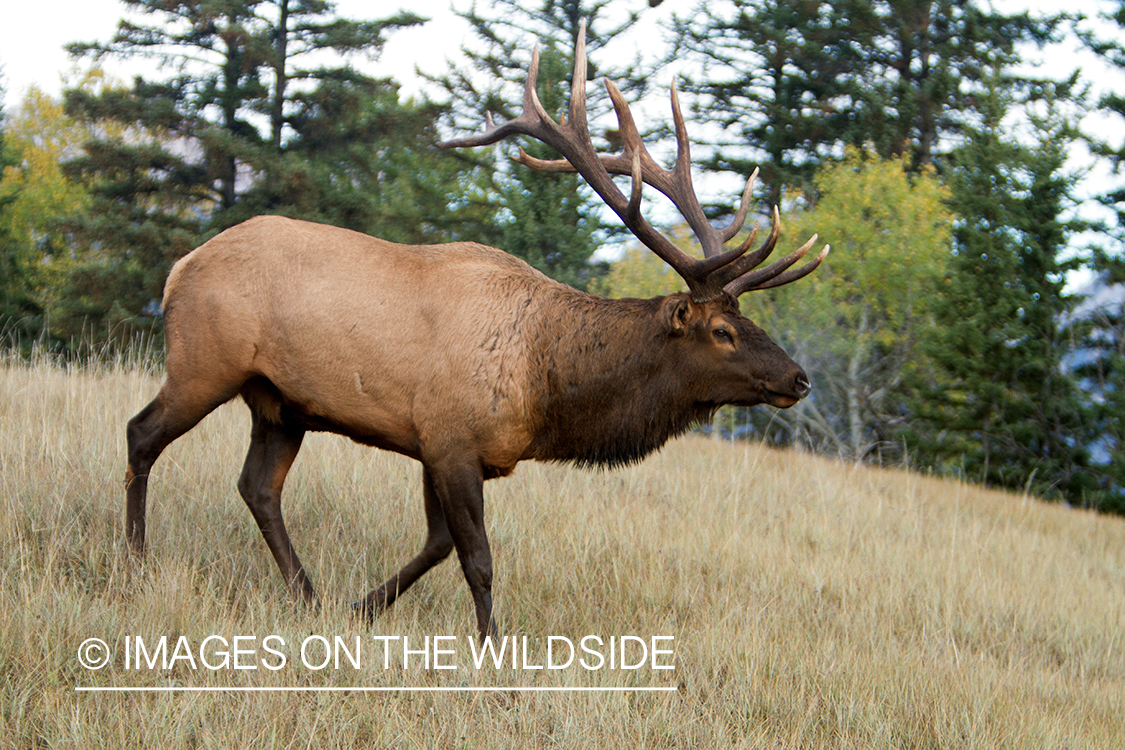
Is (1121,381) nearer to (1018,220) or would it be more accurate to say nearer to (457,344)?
(1018,220)

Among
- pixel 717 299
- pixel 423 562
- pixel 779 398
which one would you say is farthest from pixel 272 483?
pixel 779 398

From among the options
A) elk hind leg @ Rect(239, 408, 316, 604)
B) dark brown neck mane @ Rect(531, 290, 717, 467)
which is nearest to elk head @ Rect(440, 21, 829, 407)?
dark brown neck mane @ Rect(531, 290, 717, 467)

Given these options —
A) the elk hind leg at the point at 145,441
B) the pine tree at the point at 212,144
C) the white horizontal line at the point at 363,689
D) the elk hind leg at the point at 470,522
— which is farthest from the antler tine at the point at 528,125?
the pine tree at the point at 212,144

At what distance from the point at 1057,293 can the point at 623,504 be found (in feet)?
52.9

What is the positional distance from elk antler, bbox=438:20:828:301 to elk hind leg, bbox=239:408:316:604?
1575mm

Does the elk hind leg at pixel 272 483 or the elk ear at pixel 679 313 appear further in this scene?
the elk hind leg at pixel 272 483

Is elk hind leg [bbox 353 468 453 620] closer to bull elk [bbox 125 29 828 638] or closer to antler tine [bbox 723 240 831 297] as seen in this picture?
bull elk [bbox 125 29 828 638]

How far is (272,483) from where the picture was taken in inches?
173

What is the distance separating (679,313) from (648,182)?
1.01 metres

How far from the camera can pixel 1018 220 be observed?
19.1 metres

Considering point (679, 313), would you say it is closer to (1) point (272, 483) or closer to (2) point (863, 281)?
(1) point (272, 483)

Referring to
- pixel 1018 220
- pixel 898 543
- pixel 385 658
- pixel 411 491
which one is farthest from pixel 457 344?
pixel 1018 220

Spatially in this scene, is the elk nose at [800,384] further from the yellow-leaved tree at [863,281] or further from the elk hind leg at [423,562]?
the yellow-leaved tree at [863,281]

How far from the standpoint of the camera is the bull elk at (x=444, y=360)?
3.90m
